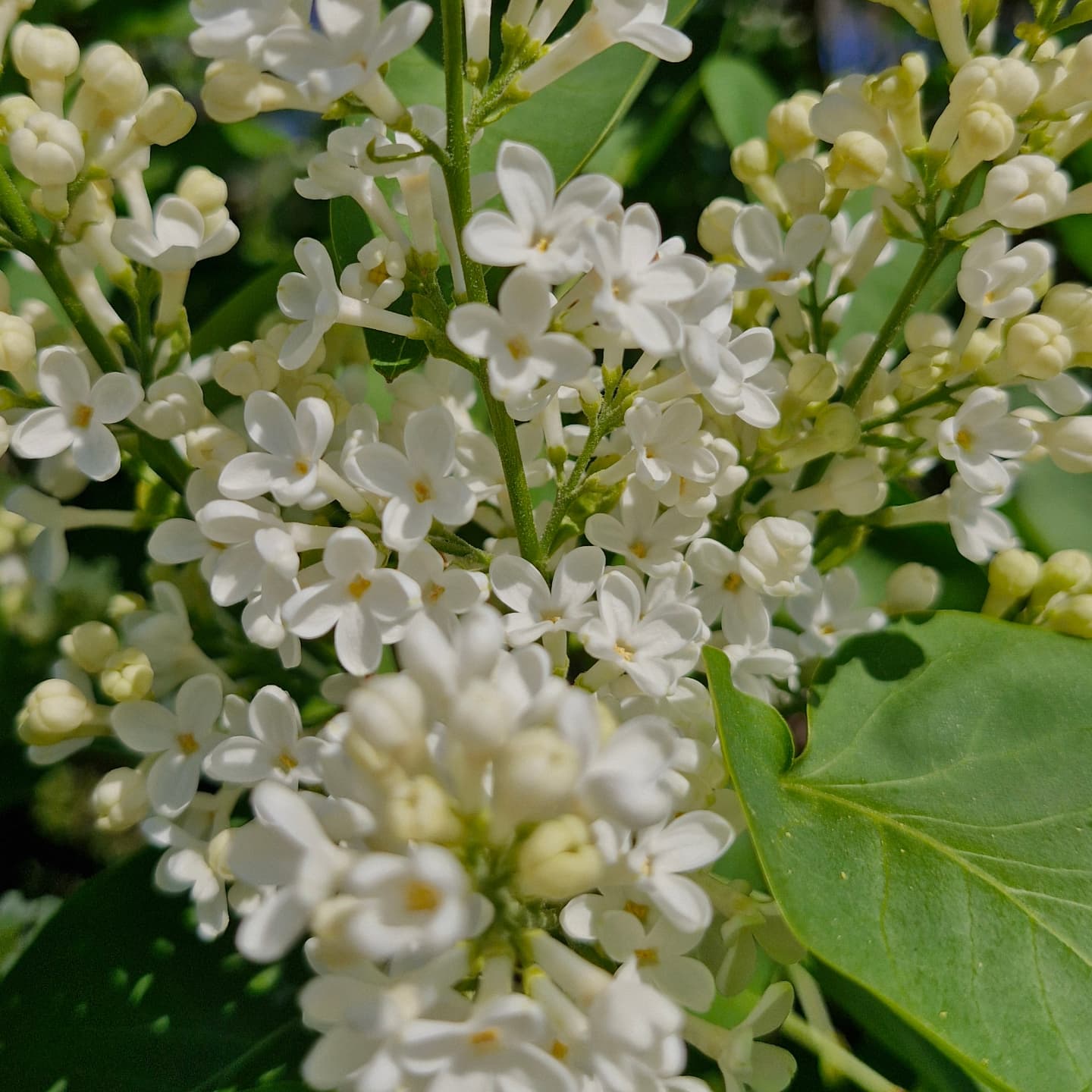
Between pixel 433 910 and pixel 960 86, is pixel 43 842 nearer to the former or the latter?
pixel 433 910

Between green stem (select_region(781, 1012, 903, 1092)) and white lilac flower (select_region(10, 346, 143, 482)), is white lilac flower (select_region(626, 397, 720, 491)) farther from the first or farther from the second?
green stem (select_region(781, 1012, 903, 1092))

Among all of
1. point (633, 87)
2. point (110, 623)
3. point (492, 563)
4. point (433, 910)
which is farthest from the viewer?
point (110, 623)

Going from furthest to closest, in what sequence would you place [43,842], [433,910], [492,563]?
1. [43,842]
2. [492,563]
3. [433,910]

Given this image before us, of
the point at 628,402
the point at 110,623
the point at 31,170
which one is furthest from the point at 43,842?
the point at 628,402

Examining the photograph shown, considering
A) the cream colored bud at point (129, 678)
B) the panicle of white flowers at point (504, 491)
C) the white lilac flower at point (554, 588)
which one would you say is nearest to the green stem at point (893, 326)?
the panicle of white flowers at point (504, 491)

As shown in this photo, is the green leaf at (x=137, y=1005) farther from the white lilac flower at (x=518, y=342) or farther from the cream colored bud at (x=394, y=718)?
the white lilac flower at (x=518, y=342)

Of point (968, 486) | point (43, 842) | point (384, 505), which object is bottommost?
point (43, 842)

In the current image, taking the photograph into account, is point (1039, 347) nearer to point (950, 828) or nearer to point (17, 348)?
point (950, 828)
